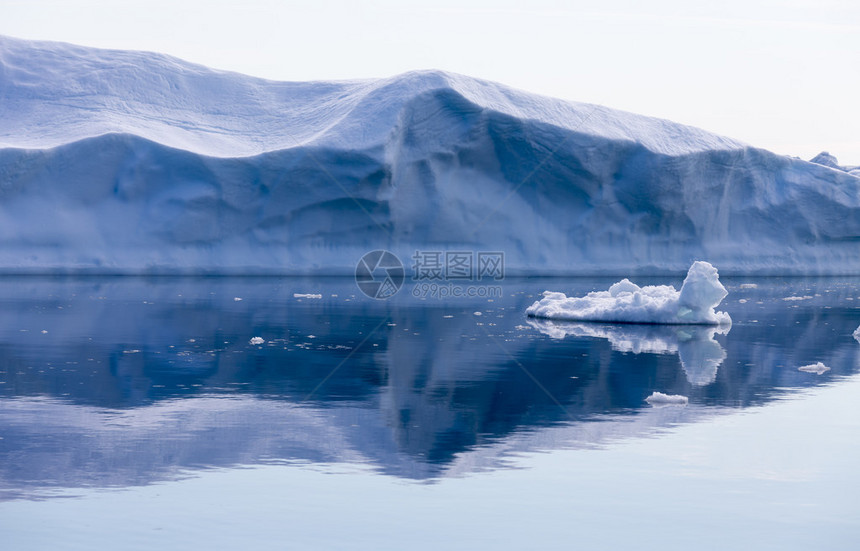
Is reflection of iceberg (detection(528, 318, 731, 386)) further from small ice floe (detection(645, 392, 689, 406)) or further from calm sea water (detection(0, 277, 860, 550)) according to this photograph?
small ice floe (detection(645, 392, 689, 406))

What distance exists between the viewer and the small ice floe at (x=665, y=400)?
547 cm

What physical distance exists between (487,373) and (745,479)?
293cm

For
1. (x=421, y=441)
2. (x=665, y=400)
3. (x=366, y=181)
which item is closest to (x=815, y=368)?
(x=665, y=400)

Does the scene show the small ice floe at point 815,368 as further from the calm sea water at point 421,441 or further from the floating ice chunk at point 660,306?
the floating ice chunk at point 660,306

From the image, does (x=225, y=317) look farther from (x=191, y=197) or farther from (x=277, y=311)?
(x=191, y=197)

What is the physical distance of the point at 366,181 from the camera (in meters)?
19.7

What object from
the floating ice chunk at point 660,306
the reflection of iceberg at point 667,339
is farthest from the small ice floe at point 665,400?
the floating ice chunk at point 660,306

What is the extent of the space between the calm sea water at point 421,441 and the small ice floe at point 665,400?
8 cm

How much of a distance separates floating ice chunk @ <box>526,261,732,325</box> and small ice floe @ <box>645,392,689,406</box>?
493 centimetres

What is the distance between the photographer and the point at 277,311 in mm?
11672

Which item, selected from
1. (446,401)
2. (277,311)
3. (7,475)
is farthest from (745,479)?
(277,311)

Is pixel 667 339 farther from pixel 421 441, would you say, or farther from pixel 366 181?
pixel 366 181

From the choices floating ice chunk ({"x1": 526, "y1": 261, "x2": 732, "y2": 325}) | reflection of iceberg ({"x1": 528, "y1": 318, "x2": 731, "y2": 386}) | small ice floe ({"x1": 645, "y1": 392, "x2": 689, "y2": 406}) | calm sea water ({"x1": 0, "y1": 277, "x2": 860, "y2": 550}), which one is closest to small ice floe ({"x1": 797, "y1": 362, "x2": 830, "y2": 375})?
calm sea water ({"x1": 0, "y1": 277, "x2": 860, "y2": 550})

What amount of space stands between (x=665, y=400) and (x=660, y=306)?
542 centimetres
